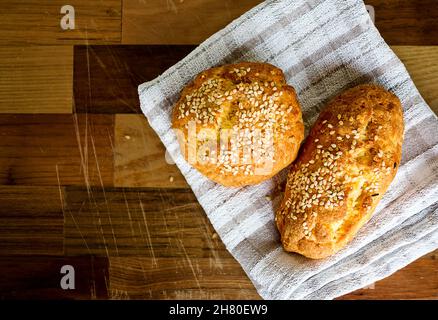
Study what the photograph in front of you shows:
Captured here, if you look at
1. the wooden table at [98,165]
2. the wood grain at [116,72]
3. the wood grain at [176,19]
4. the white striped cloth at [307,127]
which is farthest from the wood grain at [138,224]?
the wood grain at [176,19]

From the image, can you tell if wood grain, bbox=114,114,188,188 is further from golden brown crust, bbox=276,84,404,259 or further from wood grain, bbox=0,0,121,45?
golden brown crust, bbox=276,84,404,259

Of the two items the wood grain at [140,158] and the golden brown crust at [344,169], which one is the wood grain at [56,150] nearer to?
the wood grain at [140,158]

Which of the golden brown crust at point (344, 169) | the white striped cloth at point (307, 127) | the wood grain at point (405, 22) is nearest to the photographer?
the golden brown crust at point (344, 169)

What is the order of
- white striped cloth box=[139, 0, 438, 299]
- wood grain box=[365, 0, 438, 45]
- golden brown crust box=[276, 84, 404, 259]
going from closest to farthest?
1. golden brown crust box=[276, 84, 404, 259]
2. white striped cloth box=[139, 0, 438, 299]
3. wood grain box=[365, 0, 438, 45]

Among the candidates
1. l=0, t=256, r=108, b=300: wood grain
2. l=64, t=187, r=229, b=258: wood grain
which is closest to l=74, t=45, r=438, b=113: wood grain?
l=64, t=187, r=229, b=258: wood grain

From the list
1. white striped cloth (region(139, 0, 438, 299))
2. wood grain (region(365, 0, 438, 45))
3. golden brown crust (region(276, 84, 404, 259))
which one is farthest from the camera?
wood grain (region(365, 0, 438, 45))
